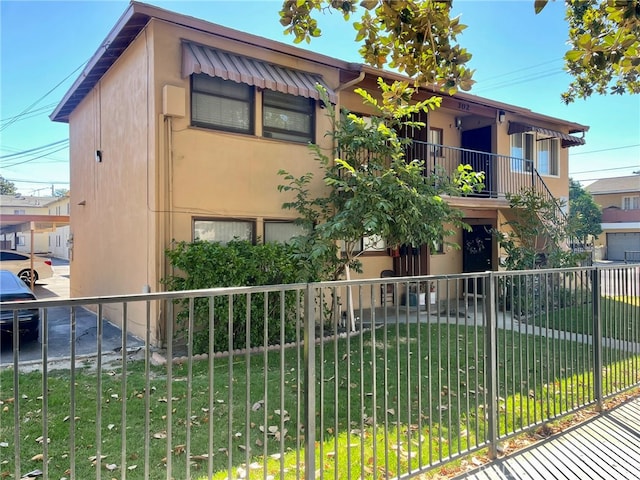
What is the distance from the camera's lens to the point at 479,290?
410cm

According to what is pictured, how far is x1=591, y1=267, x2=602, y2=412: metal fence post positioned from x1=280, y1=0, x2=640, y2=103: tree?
252cm

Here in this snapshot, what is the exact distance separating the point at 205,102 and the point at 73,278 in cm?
919

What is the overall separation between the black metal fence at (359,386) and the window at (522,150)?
1035 centimetres

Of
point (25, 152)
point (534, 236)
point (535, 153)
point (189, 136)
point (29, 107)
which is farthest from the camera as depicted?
point (25, 152)

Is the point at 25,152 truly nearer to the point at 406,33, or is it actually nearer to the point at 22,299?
the point at 22,299

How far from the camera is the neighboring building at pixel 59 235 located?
39.3m

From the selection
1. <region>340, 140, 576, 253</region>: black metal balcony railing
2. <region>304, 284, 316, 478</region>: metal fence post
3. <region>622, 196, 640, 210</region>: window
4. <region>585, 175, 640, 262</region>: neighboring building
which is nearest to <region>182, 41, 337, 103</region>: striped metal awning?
<region>340, 140, 576, 253</region>: black metal balcony railing

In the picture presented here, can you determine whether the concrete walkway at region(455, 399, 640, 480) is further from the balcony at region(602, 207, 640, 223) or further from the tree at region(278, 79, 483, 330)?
the balcony at region(602, 207, 640, 223)

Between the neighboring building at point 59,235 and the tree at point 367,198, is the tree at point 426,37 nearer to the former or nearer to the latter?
the tree at point 367,198

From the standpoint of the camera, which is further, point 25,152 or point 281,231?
point 25,152

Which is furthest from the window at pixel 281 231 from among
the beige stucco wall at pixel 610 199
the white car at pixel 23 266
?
the beige stucco wall at pixel 610 199

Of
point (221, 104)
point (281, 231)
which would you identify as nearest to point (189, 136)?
point (221, 104)

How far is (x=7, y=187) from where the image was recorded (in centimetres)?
6294

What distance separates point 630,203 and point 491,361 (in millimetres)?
50322
